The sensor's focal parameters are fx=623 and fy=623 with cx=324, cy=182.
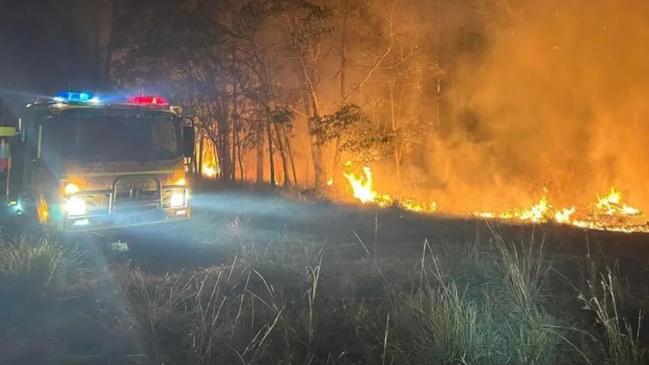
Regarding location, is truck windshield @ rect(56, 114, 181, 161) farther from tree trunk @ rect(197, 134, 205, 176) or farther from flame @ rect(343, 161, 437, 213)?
tree trunk @ rect(197, 134, 205, 176)

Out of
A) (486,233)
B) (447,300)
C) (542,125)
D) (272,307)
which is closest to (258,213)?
(486,233)

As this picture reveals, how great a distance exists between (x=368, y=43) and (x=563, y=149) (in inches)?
176

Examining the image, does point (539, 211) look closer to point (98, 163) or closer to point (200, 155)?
point (98, 163)

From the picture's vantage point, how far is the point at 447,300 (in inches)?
148

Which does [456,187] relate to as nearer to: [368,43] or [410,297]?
[368,43]

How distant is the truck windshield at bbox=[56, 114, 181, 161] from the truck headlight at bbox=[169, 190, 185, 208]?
0.51 m

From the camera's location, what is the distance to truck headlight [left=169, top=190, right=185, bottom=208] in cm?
838

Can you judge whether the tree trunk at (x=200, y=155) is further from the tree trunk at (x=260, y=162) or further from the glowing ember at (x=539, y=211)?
the glowing ember at (x=539, y=211)

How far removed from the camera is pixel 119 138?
7898 mm

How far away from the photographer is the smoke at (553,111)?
11695 millimetres

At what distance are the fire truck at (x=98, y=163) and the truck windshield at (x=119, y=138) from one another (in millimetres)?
11

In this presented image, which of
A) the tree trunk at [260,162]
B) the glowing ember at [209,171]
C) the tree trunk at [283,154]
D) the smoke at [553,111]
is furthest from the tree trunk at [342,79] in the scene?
the glowing ember at [209,171]

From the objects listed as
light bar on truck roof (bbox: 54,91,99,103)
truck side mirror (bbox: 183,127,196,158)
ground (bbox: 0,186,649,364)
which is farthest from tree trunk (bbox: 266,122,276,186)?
light bar on truck roof (bbox: 54,91,99,103)

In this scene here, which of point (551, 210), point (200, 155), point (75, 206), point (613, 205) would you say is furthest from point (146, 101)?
point (200, 155)
